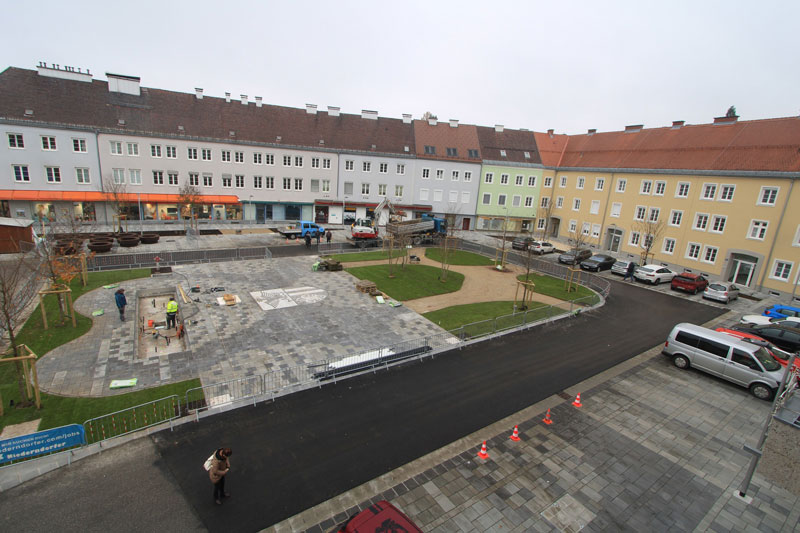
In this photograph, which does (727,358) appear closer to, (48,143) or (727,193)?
(727,193)

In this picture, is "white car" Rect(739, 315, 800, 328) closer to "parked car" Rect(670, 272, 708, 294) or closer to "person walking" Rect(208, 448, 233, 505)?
"parked car" Rect(670, 272, 708, 294)

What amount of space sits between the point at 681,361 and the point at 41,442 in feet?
79.1

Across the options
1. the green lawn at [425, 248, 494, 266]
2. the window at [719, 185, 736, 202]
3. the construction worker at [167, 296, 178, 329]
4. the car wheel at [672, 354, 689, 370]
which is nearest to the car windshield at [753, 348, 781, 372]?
the car wheel at [672, 354, 689, 370]

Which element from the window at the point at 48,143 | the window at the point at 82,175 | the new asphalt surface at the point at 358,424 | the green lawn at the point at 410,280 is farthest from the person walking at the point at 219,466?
the window at the point at 48,143

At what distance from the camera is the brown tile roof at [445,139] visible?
54562mm

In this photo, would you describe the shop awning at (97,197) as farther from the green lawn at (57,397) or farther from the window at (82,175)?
the green lawn at (57,397)

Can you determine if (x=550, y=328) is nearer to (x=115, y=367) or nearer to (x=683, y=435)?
(x=683, y=435)

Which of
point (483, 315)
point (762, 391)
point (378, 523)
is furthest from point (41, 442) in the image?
point (762, 391)

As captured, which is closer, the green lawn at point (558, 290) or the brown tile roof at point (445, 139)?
the green lawn at point (558, 290)

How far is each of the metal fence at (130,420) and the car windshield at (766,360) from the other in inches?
881

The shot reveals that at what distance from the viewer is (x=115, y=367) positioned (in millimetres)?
15500

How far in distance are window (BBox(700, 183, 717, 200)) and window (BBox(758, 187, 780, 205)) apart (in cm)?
351

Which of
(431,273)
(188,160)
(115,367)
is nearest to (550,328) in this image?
(431,273)

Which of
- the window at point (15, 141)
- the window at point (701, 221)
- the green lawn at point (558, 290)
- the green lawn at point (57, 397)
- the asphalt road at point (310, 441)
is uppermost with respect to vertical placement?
the window at point (15, 141)
